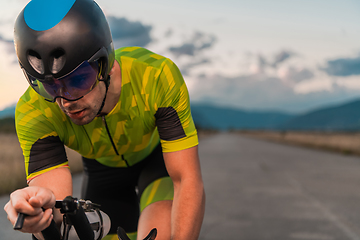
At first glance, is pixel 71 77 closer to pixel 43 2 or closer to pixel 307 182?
pixel 43 2

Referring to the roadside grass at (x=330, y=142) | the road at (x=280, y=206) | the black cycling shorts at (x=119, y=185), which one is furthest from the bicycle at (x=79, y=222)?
the roadside grass at (x=330, y=142)

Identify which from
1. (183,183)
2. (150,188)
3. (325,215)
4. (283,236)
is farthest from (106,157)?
(325,215)

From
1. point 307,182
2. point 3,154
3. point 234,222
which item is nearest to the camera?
point 234,222

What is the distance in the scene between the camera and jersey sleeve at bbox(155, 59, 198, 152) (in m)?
2.08

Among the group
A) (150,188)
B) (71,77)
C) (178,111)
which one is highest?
(71,77)

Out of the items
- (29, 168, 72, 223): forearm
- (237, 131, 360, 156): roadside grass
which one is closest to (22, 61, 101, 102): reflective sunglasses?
(29, 168, 72, 223): forearm

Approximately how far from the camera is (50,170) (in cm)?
207

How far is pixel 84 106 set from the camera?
5.96 ft

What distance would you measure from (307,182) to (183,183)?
838 centimetres

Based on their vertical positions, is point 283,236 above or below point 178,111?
below

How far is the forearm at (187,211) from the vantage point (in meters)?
1.99

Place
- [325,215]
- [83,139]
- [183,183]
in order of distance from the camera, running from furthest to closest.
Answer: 1. [325,215]
2. [83,139]
3. [183,183]

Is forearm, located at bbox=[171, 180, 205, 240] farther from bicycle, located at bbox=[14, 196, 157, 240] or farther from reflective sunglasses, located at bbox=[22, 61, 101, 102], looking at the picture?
reflective sunglasses, located at bbox=[22, 61, 101, 102]

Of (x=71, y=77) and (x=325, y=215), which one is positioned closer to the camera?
(x=71, y=77)
